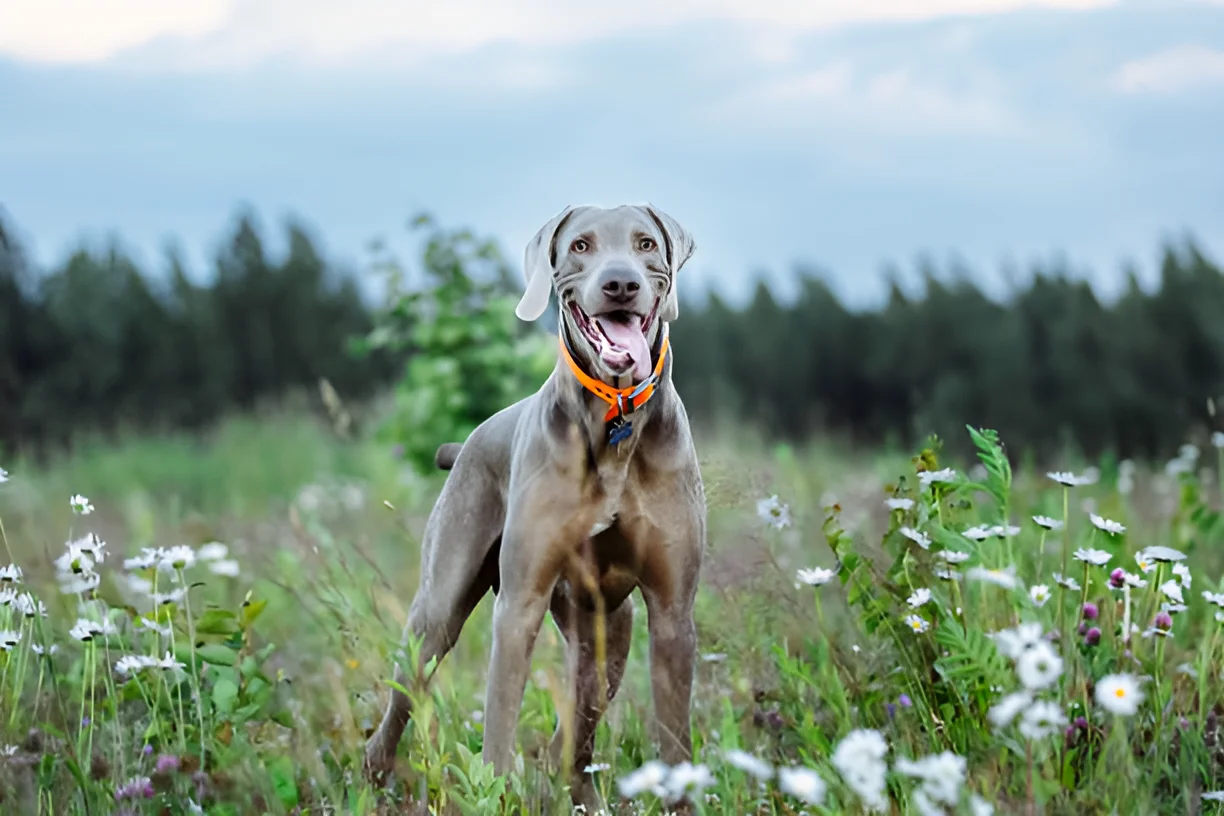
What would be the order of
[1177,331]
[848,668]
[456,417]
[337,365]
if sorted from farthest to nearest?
[337,365], [1177,331], [456,417], [848,668]

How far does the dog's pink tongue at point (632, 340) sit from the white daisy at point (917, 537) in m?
0.99

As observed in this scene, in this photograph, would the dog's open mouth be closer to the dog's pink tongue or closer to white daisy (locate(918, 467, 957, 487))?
the dog's pink tongue

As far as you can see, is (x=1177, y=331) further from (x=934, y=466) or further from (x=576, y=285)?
(x=576, y=285)

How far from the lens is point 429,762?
9.90ft

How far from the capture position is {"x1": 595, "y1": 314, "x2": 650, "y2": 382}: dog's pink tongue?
3082 millimetres

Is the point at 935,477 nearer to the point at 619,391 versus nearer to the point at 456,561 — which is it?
the point at 619,391

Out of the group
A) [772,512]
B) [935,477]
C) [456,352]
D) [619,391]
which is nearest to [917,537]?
[935,477]

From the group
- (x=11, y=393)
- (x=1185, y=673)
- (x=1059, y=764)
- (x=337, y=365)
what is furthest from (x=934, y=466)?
(x=337, y=365)

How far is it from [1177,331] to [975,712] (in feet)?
38.3

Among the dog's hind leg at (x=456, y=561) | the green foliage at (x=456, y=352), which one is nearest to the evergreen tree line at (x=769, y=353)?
the green foliage at (x=456, y=352)

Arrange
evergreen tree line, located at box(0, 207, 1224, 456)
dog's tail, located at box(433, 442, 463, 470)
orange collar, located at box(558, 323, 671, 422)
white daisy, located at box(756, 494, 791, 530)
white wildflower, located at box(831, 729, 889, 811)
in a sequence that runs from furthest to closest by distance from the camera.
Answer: evergreen tree line, located at box(0, 207, 1224, 456), dog's tail, located at box(433, 442, 463, 470), white daisy, located at box(756, 494, 791, 530), orange collar, located at box(558, 323, 671, 422), white wildflower, located at box(831, 729, 889, 811)

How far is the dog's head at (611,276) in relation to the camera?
10.1 ft

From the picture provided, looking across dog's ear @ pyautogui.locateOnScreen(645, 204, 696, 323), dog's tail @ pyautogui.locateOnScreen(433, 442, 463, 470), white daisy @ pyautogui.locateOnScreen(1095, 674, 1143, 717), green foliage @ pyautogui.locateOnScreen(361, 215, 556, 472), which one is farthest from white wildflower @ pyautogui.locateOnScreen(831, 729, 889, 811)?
green foliage @ pyautogui.locateOnScreen(361, 215, 556, 472)

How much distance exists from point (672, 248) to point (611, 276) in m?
0.35
